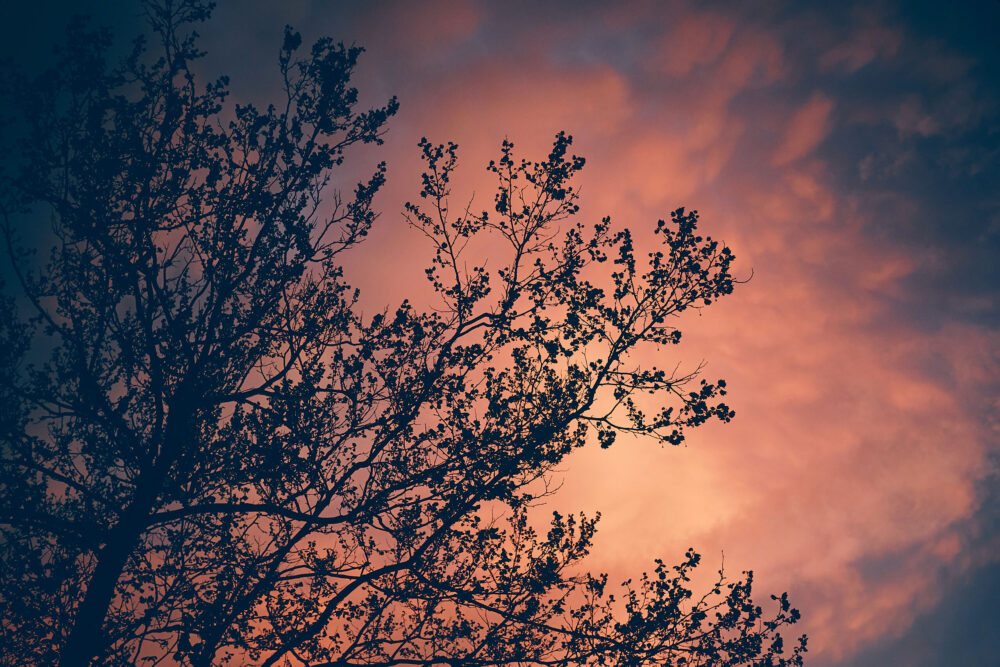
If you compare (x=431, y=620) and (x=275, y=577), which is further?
(x=431, y=620)

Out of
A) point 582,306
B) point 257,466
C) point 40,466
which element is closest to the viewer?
point 40,466

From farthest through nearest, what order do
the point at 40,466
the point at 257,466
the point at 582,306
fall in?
1. the point at 582,306
2. the point at 257,466
3. the point at 40,466

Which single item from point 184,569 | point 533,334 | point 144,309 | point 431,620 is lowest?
point 431,620

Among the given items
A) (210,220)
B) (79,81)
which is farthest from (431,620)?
(79,81)

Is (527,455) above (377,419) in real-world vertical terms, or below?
below

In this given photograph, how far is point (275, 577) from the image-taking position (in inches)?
456

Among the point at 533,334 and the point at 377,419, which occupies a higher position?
the point at 533,334

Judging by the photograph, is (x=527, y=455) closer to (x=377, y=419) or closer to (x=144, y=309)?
(x=377, y=419)

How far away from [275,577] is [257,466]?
7.31 ft

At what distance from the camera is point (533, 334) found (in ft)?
43.2

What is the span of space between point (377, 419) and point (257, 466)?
2.60 m

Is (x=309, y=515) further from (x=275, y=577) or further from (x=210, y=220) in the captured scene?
(x=210, y=220)

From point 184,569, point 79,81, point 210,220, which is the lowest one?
point 184,569

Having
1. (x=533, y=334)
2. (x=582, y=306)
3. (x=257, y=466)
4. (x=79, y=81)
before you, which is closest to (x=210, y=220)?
(x=79, y=81)
